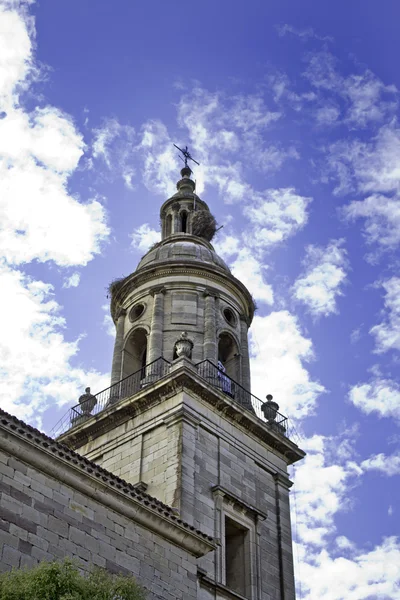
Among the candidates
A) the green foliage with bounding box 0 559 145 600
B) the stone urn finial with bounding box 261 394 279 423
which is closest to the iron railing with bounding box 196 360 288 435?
the stone urn finial with bounding box 261 394 279 423

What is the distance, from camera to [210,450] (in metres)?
27.0

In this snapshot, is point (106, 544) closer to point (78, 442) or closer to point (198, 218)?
point (78, 442)

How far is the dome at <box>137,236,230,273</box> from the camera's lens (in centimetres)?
3391

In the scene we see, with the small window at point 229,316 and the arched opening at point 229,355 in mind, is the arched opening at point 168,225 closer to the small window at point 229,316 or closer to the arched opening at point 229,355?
the small window at point 229,316

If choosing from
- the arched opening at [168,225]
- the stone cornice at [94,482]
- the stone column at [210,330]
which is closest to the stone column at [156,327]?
the stone column at [210,330]

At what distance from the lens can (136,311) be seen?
108 feet

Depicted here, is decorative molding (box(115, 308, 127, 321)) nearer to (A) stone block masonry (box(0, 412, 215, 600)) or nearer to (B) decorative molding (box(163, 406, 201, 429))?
(B) decorative molding (box(163, 406, 201, 429))

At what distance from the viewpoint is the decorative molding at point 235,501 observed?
2609cm

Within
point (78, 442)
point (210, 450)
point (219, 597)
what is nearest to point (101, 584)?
point (219, 597)

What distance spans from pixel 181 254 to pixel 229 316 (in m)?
3.00

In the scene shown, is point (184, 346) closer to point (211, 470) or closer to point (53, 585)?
point (211, 470)

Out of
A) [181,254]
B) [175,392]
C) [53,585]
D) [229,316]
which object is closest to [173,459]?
[175,392]

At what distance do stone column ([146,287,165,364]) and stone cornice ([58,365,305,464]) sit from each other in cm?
232

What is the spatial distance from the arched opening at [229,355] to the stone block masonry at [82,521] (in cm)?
1085
